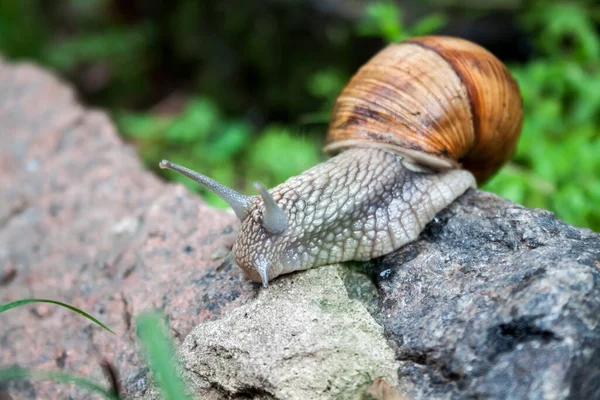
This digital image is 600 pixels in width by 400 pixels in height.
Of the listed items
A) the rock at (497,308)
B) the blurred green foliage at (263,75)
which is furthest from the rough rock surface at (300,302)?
the blurred green foliage at (263,75)

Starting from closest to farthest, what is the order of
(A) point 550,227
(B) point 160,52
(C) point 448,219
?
(A) point 550,227 < (C) point 448,219 < (B) point 160,52

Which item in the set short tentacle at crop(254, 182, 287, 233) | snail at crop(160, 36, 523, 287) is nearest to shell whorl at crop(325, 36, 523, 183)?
snail at crop(160, 36, 523, 287)

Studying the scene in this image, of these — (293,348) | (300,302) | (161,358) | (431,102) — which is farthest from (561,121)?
(161,358)

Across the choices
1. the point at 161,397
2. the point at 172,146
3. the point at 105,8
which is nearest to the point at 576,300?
the point at 161,397

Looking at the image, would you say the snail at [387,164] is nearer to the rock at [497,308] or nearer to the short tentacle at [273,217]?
the short tentacle at [273,217]

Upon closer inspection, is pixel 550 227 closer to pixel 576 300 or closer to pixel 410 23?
pixel 576 300

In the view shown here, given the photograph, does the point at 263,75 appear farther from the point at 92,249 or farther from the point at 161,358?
→ the point at 161,358

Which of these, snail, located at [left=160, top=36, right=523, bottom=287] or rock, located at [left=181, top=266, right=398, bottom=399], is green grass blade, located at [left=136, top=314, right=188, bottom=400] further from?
snail, located at [left=160, top=36, right=523, bottom=287]
